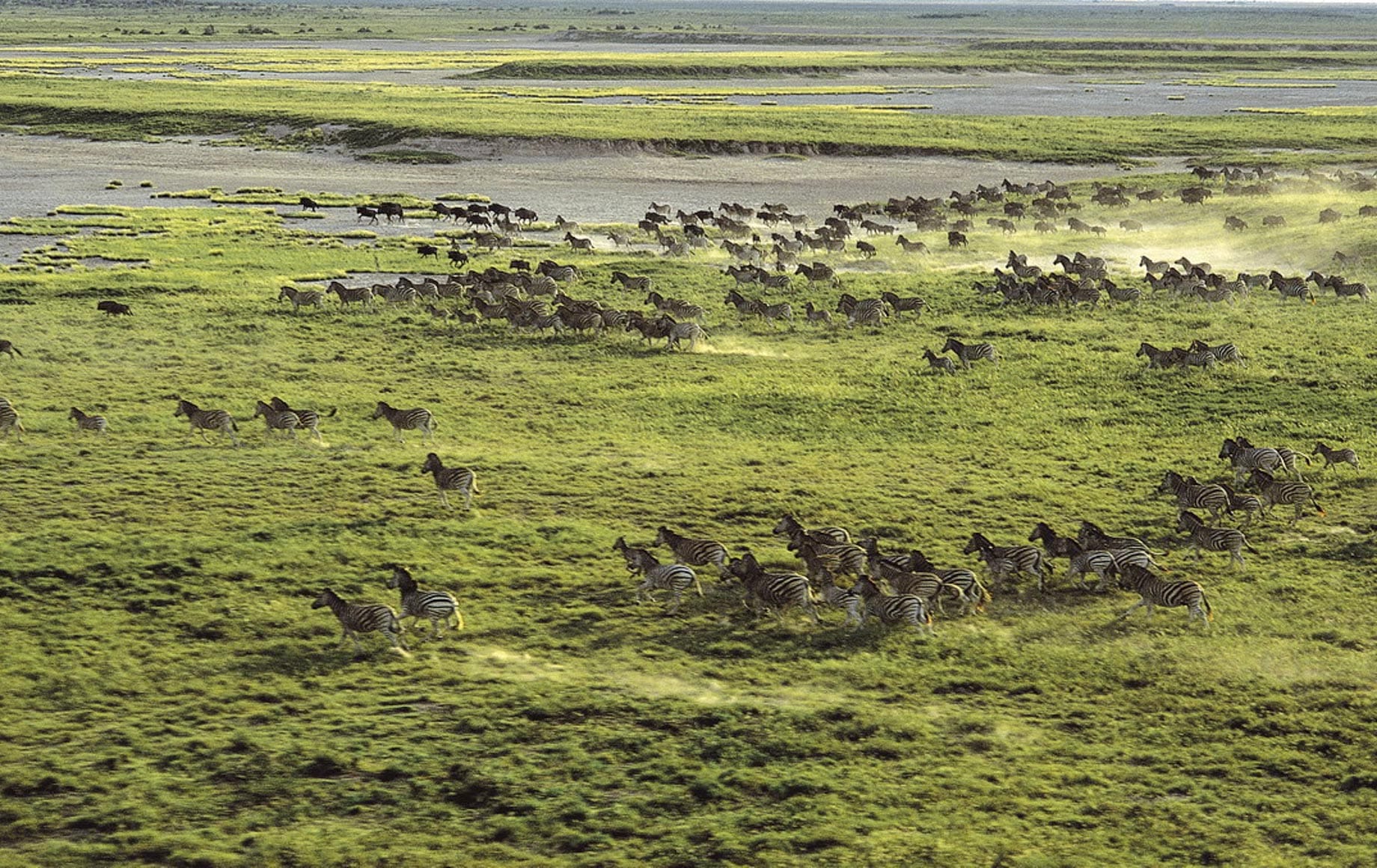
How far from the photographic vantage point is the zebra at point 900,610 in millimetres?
17609

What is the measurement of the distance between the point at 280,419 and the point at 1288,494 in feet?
59.2

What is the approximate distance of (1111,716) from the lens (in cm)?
1565

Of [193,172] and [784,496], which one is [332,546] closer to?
[784,496]

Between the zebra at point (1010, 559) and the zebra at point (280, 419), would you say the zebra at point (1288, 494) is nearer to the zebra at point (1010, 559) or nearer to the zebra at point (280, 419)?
the zebra at point (1010, 559)

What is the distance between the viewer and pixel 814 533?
19766 millimetres

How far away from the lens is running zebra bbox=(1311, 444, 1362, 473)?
24.0 meters

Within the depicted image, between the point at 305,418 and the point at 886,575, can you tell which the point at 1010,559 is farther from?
the point at 305,418

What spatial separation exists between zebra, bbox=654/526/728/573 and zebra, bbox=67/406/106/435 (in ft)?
41.9

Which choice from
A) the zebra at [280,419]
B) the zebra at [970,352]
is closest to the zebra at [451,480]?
the zebra at [280,419]

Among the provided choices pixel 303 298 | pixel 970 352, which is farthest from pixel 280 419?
pixel 970 352

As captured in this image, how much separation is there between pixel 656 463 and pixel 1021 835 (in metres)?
13.0

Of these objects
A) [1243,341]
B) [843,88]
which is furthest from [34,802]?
[843,88]

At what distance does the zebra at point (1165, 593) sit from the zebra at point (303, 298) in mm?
26515

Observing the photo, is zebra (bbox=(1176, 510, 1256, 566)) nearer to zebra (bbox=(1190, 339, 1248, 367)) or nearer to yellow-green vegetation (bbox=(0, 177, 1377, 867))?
yellow-green vegetation (bbox=(0, 177, 1377, 867))
